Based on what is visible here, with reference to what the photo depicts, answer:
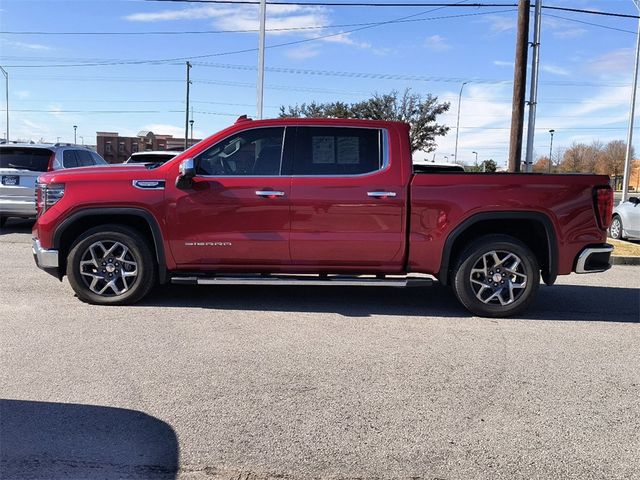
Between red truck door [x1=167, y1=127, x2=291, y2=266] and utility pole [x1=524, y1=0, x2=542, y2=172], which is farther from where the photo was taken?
utility pole [x1=524, y1=0, x2=542, y2=172]

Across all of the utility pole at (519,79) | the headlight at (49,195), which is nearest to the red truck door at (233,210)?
the headlight at (49,195)

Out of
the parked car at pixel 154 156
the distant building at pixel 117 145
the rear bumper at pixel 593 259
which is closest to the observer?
the rear bumper at pixel 593 259

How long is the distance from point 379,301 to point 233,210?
2.13 metres

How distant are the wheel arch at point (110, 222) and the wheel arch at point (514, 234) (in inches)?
120

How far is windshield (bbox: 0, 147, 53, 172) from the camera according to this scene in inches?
460

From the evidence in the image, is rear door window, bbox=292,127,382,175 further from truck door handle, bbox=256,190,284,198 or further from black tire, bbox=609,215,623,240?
black tire, bbox=609,215,623,240

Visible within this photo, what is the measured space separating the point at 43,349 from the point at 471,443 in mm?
3555

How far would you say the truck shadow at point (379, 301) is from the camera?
638cm

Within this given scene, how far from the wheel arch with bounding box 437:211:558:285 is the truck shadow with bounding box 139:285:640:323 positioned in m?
0.55

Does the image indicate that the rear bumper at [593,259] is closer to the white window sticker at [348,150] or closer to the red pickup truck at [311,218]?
the red pickup truck at [311,218]

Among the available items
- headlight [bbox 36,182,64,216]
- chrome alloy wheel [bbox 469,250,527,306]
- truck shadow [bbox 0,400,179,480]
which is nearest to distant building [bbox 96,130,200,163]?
headlight [bbox 36,182,64,216]

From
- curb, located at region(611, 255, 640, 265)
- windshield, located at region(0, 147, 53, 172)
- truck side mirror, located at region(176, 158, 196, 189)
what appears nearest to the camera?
truck side mirror, located at region(176, 158, 196, 189)

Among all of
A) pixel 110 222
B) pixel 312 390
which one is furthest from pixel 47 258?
pixel 312 390

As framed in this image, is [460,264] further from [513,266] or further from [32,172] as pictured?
[32,172]
